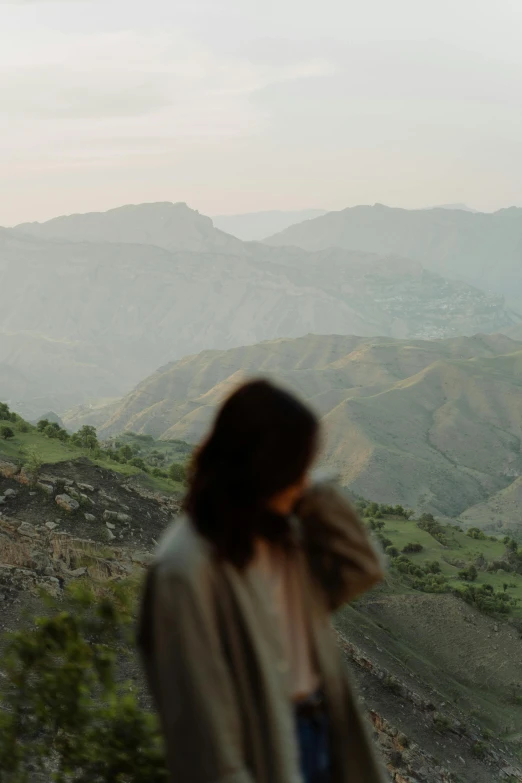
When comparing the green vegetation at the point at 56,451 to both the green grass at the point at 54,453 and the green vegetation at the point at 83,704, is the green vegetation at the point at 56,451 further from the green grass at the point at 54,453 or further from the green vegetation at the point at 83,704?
the green vegetation at the point at 83,704

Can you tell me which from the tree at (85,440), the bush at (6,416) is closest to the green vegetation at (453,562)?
the tree at (85,440)

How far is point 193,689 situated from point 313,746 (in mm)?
535

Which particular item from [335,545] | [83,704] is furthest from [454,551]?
[335,545]

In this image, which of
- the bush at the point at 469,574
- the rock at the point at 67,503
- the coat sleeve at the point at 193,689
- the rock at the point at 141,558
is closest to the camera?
the coat sleeve at the point at 193,689

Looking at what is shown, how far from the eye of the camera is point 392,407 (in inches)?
4350

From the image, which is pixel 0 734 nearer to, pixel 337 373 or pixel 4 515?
pixel 4 515

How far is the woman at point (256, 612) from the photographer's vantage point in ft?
7.22

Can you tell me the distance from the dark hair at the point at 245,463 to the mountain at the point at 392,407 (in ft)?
173

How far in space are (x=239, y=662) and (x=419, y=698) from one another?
13589mm

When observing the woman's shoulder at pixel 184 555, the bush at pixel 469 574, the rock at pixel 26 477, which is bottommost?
the bush at pixel 469 574

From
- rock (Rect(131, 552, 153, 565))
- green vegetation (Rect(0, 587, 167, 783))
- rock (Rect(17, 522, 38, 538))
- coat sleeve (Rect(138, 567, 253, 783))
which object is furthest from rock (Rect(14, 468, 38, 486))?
coat sleeve (Rect(138, 567, 253, 783))

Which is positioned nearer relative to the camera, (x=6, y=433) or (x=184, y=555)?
(x=184, y=555)

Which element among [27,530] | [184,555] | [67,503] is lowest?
[27,530]

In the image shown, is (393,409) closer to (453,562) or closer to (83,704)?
(453,562)
